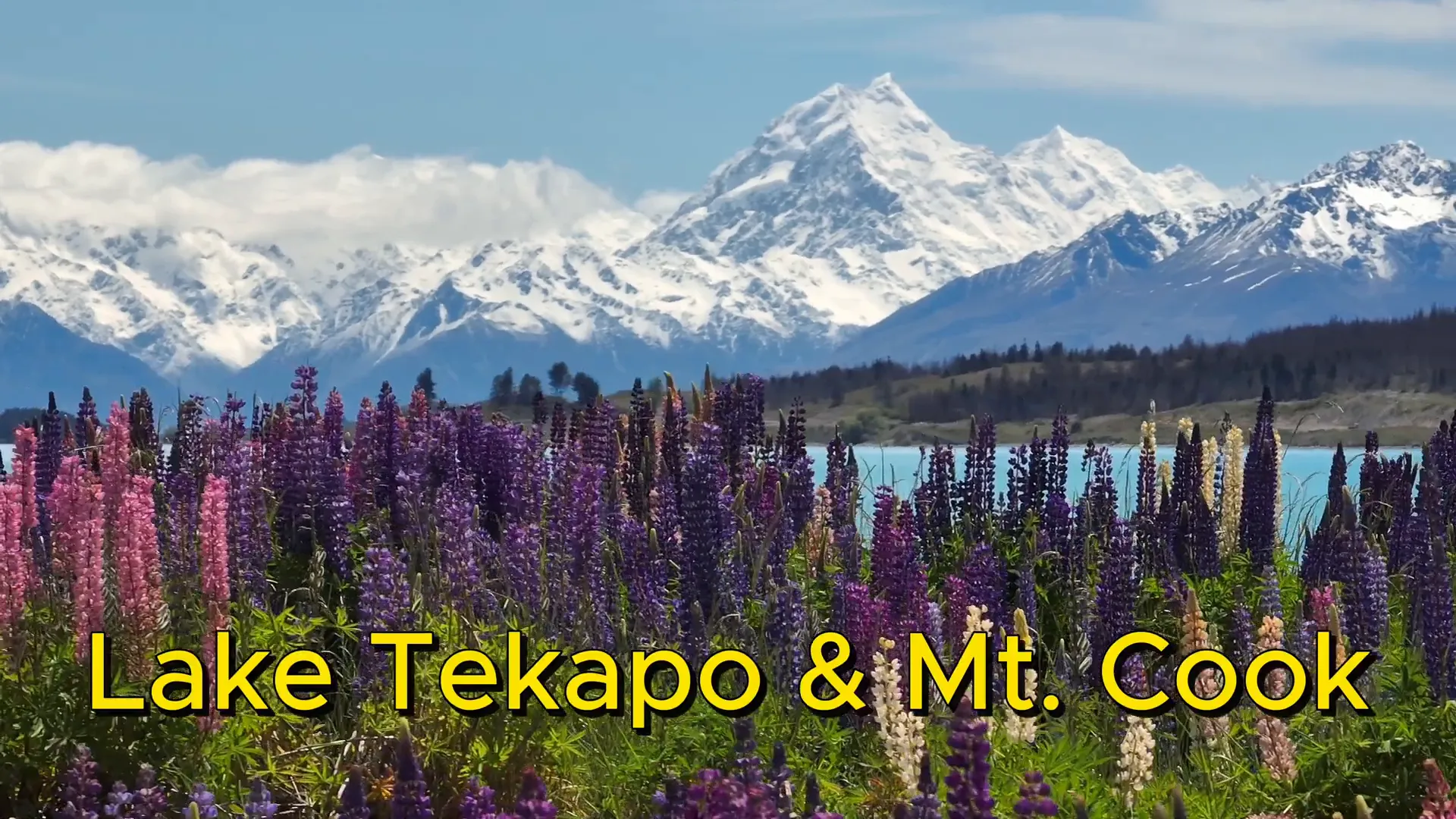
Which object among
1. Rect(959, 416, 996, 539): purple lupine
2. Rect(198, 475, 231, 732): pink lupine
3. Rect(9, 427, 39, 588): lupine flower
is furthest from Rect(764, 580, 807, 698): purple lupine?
Rect(959, 416, 996, 539): purple lupine

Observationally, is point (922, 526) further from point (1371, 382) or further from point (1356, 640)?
point (1371, 382)

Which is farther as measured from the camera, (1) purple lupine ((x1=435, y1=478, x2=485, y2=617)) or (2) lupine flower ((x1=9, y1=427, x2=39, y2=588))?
(2) lupine flower ((x1=9, y1=427, x2=39, y2=588))

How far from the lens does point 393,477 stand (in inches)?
498

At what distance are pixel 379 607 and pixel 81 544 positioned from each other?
1.61m

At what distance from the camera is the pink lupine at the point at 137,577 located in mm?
8821

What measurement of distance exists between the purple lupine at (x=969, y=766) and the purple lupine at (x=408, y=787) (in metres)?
1.69

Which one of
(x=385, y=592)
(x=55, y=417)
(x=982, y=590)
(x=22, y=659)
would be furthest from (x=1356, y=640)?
(x=55, y=417)

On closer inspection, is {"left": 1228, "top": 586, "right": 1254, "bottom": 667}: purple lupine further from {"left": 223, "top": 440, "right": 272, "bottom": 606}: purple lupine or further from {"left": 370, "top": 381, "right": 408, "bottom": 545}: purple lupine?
{"left": 223, "top": 440, "right": 272, "bottom": 606}: purple lupine

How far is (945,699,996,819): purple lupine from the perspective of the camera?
17.2ft

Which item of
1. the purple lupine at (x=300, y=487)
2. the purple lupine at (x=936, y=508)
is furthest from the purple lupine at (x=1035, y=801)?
the purple lupine at (x=936, y=508)

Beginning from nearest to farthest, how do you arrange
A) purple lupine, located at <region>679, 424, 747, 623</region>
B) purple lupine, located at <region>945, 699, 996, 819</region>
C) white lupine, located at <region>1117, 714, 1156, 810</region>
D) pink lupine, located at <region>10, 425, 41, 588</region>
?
purple lupine, located at <region>945, 699, 996, 819</region>, white lupine, located at <region>1117, 714, 1156, 810</region>, purple lupine, located at <region>679, 424, 747, 623</region>, pink lupine, located at <region>10, 425, 41, 588</region>

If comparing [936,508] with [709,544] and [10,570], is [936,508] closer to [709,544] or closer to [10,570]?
[709,544]

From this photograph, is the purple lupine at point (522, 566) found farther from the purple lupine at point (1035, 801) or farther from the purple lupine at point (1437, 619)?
the purple lupine at point (1035, 801)

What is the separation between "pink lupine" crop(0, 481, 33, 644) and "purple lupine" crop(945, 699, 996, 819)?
568 cm
